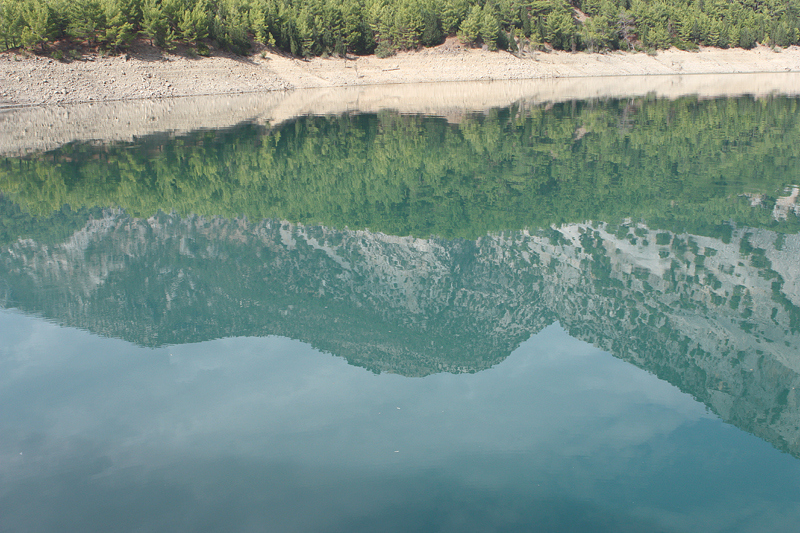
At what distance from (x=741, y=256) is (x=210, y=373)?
10135 mm

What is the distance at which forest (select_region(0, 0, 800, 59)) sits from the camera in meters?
61.1

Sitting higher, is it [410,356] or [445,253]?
[410,356]

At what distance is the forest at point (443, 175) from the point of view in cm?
1662

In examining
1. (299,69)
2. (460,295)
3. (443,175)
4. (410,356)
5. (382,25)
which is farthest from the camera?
(382,25)

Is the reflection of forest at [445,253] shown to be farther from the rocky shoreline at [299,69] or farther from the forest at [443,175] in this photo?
the rocky shoreline at [299,69]

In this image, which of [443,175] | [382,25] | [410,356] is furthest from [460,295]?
[382,25]

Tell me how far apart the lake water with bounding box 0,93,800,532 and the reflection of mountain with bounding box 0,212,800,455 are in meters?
0.05

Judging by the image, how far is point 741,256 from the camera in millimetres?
12734

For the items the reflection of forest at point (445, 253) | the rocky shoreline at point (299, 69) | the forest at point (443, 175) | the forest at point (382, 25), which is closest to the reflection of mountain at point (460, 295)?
the reflection of forest at point (445, 253)

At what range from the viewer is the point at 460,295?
11500 millimetres

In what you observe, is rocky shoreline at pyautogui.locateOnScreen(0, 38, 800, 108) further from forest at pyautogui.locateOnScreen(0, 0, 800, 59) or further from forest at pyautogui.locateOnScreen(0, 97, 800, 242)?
forest at pyautogui.locateOnScreen(0, 97, 800, 242)

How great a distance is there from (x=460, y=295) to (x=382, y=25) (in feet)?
250

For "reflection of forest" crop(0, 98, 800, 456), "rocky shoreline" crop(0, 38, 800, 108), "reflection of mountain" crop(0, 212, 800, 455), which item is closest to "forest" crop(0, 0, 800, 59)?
"rocky shoreline" crop(0, 38, 800, 108)

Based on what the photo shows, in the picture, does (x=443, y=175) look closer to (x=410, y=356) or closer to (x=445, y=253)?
(x=445, y=253)
